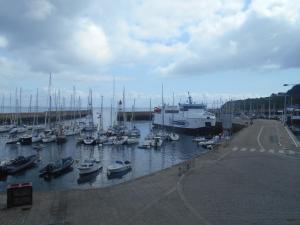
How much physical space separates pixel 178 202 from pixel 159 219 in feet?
9.54

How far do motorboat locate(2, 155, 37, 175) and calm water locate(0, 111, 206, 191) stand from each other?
822 millimetres

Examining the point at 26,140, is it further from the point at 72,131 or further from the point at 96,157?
the point at 96,157

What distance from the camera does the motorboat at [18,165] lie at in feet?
124

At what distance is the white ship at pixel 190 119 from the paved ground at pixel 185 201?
6448 cm

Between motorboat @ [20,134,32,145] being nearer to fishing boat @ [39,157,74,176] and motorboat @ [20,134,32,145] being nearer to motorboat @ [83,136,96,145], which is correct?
motorboat @ [83,136,96,145]

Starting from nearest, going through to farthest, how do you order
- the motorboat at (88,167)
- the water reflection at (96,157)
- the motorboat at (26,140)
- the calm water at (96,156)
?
the calm water at (96,156) < the water reflection at (96,157) < the motorboat at (88,167) < the motorboat at (26,140)

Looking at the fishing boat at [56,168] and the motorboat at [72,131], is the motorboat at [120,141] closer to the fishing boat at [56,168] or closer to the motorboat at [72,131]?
the motorboat at [72,131]

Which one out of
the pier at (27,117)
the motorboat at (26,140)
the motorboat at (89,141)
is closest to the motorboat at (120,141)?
the motorboat at (89,141)

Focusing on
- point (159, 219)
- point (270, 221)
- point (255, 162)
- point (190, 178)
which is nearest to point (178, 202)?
point (159, 219)

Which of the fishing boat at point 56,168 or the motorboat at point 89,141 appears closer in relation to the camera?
the fishing boat at point 56,168

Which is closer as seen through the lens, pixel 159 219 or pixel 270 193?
pixel 159 219

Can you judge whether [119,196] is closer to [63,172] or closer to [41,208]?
[41,208]

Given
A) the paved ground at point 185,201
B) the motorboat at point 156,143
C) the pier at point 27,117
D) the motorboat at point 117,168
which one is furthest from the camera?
the pier at point 27,117

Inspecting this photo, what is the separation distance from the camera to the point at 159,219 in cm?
1440
